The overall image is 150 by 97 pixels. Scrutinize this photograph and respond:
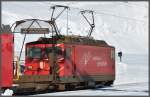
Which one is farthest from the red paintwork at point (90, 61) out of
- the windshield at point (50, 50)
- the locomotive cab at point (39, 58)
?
the locomotive cab at point (39, 58)

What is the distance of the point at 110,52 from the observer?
106 feet

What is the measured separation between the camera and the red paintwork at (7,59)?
73.9 ft

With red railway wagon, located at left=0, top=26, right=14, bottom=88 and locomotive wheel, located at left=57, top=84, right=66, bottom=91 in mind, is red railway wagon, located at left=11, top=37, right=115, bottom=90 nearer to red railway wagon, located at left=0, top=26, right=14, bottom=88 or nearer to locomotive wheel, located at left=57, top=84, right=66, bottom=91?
locomotive wheel, located at left=57, top=84, right=66, bottom=91

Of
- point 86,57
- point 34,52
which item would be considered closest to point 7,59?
point 34,52

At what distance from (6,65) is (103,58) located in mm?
9763

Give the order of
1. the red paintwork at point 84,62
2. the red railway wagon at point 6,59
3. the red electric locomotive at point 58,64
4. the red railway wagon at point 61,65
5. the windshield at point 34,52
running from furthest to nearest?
1. the windshield at point 34,52
2. the red paintwork at point 84,62
3. the red railway wagon at point 61,65
4. the red electric locomotive at point 58,64
5. the red railway wagon at point 6,59

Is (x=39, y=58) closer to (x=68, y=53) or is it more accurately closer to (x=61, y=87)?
(x=68, y=53)

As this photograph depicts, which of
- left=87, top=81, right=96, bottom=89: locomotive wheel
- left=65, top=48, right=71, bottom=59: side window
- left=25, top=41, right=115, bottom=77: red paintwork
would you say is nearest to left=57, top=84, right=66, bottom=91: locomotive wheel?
left=25, top=41, right=115, bottom=77: red paintwork

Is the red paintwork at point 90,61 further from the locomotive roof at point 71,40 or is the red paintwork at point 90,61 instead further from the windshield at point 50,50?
the windshield at point 50,50

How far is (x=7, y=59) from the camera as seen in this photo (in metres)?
22.7

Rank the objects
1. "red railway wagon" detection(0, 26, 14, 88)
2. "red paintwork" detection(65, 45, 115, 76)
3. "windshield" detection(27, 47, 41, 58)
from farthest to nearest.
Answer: "red paintwork" detection(65, 45, 115, 76), "windshield" detection(27, 47, 41, 58), "red railway wagon" detection(0, 26, 14, 88)

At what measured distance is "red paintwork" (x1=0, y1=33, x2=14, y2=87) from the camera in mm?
22516

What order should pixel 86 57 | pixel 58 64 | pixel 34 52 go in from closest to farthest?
1. pixel 58 64
2. pixel 34 52
3. pixel 86 57

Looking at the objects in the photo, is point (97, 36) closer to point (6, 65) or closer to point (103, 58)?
point (103, 58)
